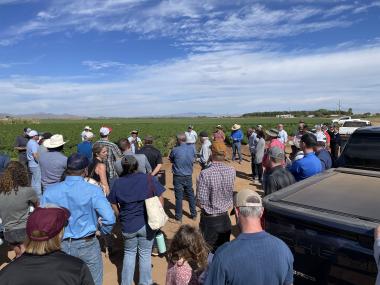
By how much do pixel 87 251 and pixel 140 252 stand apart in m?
1.00

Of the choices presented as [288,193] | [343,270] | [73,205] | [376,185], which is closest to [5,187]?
[73,205]

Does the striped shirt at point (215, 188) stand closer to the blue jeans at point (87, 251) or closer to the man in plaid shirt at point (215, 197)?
the man in plaid shirt at point (215, 197)

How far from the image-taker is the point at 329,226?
316cm

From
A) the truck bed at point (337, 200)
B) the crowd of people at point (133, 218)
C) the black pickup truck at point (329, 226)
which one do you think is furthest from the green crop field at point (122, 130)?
the black pickup truck at point (329, 226)

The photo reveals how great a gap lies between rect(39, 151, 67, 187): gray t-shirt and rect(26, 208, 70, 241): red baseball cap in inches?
156

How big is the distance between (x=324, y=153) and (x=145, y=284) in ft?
14.3

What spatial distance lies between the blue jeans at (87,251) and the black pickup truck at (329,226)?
6.19ft

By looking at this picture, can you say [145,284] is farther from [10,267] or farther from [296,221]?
[10,267]

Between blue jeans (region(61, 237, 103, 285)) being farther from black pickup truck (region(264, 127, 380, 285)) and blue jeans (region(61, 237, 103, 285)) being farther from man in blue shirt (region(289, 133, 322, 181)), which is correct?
man in blue shirt (region(289, 133, 322, 181))

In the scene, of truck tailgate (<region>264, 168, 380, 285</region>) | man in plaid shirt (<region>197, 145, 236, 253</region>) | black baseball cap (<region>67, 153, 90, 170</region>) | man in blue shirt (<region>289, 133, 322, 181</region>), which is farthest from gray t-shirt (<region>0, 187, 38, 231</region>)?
man in blue shirt (<region>289, 133, 322, 181</region>)

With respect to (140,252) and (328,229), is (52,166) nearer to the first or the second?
(140,252)

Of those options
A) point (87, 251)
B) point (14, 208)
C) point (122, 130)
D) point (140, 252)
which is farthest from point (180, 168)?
point (122, 130)

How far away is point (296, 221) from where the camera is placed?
3426 millimetres

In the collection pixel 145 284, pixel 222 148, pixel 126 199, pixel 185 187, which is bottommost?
pixel 145 284
